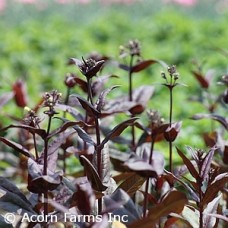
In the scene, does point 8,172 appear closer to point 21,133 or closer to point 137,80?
point 21,133

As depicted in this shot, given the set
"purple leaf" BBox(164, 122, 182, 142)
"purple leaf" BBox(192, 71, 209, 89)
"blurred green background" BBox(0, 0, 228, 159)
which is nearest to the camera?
"purple leaf" BBox(164, 122, 182, 142)

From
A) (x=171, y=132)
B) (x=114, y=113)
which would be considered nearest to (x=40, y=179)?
(x=171, y=132)

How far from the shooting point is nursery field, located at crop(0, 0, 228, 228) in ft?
5.78

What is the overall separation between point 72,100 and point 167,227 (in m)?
0.59

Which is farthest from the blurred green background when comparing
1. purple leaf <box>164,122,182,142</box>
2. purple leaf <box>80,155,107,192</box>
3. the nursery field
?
purple leaf <box>80,155,107,192</box>

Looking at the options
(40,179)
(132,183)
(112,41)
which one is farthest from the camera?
(112,41)

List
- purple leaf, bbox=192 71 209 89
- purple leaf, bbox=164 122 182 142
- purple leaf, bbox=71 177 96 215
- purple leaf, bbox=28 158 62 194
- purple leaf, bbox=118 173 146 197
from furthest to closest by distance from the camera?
purple leaf, bbox=192 71 209 89 < purple leaf, bbox=164 122 182 142 < purple leaf, bbox=118 173 146 197 < purple leaf, bbox=28 158 62 194 < purple leaf, bbox=71 177 96 215

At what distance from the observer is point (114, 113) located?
2.34m

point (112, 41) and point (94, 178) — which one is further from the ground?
point (112, 41)

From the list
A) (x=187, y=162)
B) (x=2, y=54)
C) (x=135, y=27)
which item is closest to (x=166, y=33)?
(x=135, y=27)

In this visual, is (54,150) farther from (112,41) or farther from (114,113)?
(112,41)

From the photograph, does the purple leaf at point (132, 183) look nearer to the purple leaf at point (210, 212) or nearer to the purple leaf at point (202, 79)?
the purple leaf at point (210, 212)

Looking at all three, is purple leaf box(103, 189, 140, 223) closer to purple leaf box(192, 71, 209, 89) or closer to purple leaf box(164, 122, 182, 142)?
purple leaf box(164, 122, 182, 142)

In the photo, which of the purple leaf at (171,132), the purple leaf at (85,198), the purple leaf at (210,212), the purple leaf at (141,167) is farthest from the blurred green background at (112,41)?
the purple leaf at (85,198)
